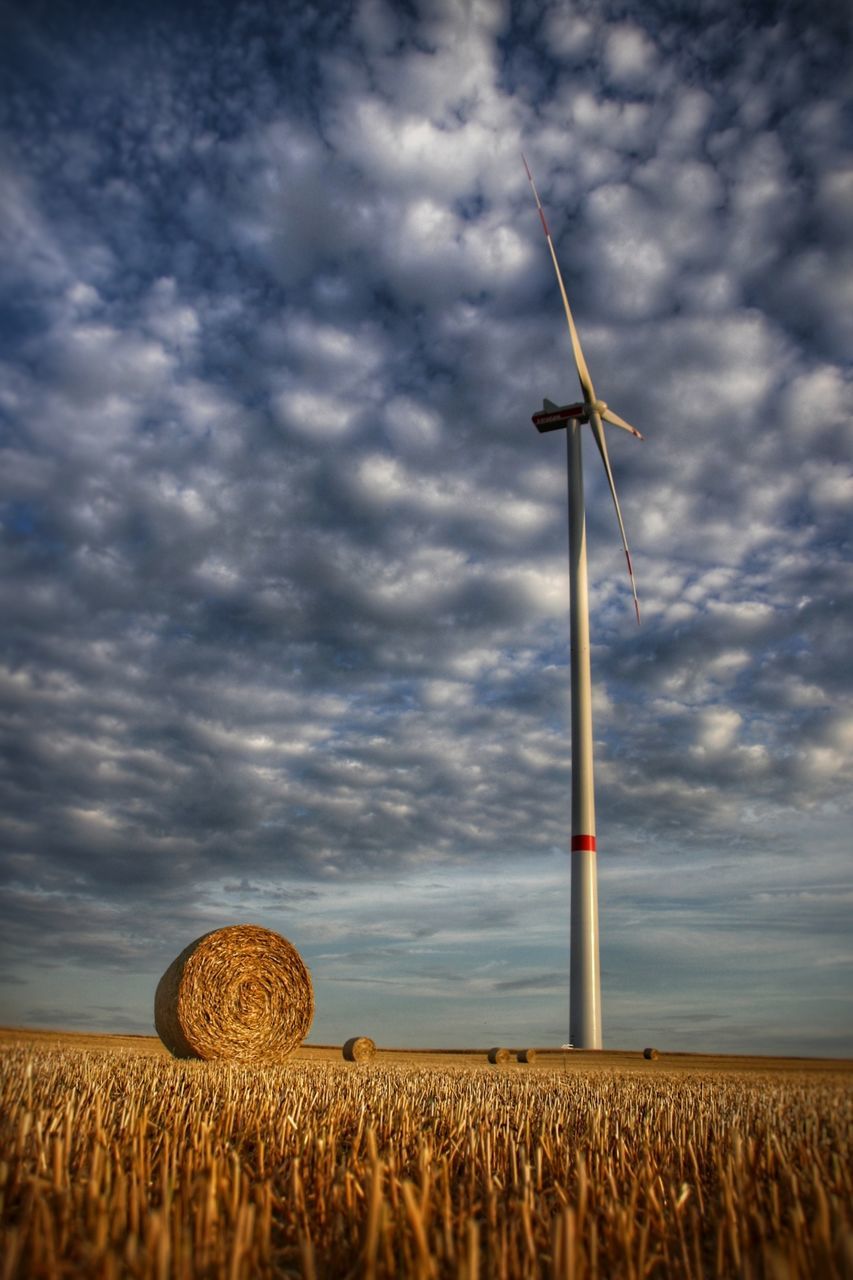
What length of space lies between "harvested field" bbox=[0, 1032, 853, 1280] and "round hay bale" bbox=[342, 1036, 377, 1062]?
12.6m

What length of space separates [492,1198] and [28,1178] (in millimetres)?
1807

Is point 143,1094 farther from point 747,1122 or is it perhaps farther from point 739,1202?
point 739,1202

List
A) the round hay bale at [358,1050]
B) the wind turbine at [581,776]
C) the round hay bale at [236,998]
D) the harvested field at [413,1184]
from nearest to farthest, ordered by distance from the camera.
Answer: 1. the harvested field at [413,1184]
2. the round hay bale at [236,998]
3. the round hay bale at [358,1050]
4. the wind turbine at [581,776]

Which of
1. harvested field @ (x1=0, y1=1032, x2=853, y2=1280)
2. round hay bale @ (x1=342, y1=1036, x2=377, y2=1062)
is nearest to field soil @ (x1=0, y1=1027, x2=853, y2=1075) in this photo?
round hay bale @ (x1=342, y1=1036, x2=377, y2=1062)

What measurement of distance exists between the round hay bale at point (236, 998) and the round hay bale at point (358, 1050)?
117 inches

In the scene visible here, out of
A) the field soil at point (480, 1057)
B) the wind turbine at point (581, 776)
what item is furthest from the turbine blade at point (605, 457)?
the field soil at point (480, 1057)

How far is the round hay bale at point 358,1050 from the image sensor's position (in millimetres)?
18983

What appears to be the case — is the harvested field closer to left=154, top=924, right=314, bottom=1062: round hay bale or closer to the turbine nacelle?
left=154, top=924, right=314, bottom=1062: round hay bale

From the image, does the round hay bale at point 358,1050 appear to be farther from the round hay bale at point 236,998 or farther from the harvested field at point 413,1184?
the harvested field at point 413,1184

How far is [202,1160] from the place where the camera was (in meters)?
4.09

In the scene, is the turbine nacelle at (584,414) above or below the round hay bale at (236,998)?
above

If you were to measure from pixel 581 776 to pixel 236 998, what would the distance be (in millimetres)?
14354

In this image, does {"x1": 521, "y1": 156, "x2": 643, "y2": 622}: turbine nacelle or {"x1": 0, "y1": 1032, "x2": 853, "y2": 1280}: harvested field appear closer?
{"x1": 0, "y1": 1032, "x2": 853, "y2": 1280}: harvested field

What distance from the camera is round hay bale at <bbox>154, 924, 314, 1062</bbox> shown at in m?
15.1
